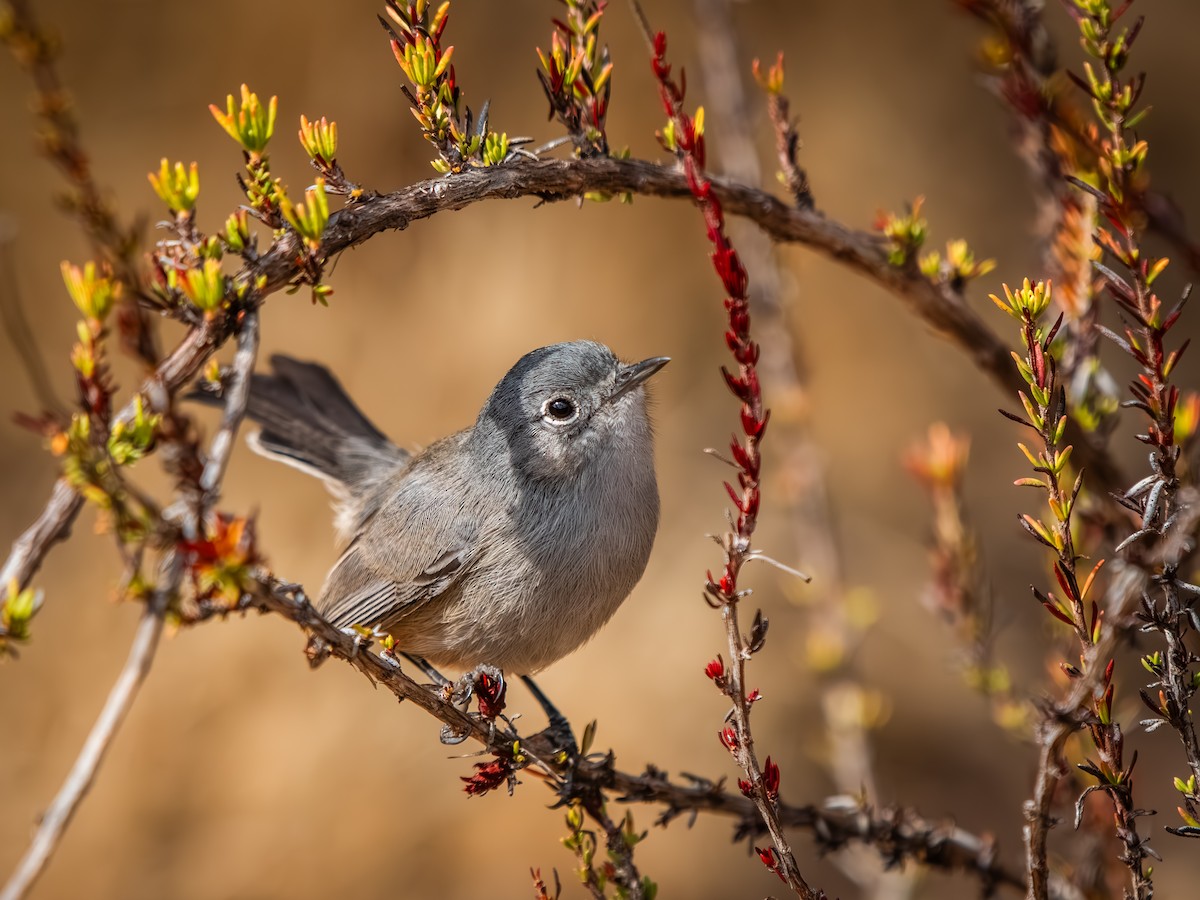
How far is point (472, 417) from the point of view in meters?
6.49

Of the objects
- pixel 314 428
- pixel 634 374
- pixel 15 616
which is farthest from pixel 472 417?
pixel 15 616

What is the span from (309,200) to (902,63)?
5283 millimetres

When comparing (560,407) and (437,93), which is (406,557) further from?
(437,93)

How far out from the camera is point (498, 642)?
11.6 ft

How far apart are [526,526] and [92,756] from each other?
215 cm

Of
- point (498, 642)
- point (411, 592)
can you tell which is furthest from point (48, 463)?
point (498, 642)

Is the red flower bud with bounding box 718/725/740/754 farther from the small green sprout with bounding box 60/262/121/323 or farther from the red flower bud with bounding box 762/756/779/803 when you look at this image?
the small green sprout with bounding box 60/262/121/323

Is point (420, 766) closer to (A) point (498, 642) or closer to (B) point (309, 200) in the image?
(A) point (498, 642)

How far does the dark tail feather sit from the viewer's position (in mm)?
4922

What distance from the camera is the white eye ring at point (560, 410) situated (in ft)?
12.1

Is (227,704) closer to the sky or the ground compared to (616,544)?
closer to the sky

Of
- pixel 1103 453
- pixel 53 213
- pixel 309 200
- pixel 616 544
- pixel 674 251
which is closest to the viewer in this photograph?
pixel 309 200

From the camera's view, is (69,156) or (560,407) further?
(560,407)

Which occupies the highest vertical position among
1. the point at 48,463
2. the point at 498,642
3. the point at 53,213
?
the point at 53,213
